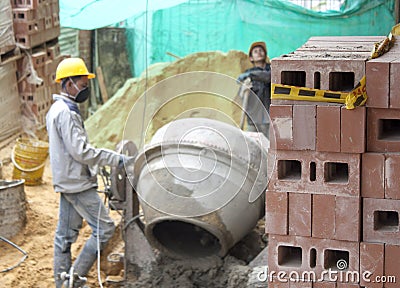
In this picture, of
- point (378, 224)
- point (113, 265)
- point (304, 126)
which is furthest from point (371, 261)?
point (113, 265)

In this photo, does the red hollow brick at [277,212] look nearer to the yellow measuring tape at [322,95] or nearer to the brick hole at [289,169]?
the brick hole at [289,169]

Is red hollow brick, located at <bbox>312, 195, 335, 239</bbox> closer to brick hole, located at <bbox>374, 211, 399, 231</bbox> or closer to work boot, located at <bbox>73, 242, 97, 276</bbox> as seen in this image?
brick hole, located at <bbox>374, 211, 399, 231</bbox>

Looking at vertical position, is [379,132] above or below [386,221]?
above

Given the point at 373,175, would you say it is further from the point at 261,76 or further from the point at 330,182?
the point at 261,76

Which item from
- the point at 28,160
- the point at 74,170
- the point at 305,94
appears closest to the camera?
the point at 305,94

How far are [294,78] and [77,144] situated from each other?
2.71 m

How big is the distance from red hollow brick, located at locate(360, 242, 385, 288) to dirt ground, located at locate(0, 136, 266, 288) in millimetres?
2333

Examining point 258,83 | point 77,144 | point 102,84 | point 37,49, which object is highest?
point 37,49

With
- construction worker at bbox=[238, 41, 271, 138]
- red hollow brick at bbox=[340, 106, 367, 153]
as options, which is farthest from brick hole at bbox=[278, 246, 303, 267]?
construction worker at bbox=[238, 41, 271, 138]

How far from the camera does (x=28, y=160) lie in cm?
981

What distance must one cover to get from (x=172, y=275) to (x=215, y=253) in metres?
0.45

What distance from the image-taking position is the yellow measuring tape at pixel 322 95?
4.21m

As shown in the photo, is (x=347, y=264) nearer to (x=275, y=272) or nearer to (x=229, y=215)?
(x=275, y=272)

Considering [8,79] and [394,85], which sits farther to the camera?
[8,79]
